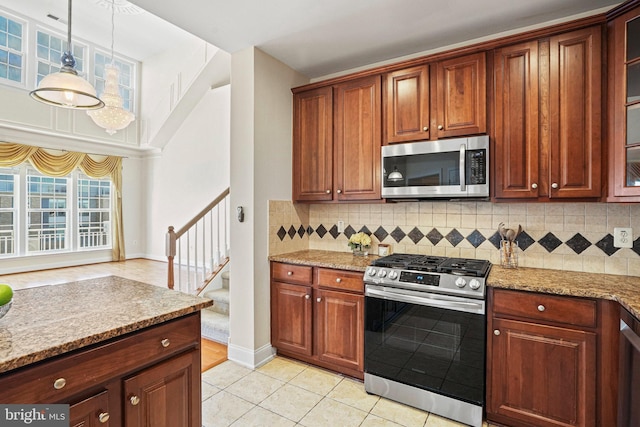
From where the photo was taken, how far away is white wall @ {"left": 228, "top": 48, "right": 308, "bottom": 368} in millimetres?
2768

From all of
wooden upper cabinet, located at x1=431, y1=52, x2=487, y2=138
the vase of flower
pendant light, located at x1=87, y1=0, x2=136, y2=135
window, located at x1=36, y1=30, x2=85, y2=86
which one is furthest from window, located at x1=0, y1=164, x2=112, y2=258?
wooden upper cabinet, located at x1=431, y1=52, x2=487, y2=138

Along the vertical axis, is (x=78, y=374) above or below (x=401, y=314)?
above

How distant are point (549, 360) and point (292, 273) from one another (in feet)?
6.01

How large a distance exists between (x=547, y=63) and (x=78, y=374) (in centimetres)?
293

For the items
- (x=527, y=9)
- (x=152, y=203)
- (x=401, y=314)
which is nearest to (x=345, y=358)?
(x=401, y=314)

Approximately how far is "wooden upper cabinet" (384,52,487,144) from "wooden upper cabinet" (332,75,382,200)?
0.37 feet

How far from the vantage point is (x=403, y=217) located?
2.92 meters

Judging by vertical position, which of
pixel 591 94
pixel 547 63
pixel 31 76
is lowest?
pixel 591 94

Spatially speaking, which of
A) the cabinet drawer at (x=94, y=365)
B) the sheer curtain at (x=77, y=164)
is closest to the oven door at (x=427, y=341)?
the cabinet drawer at (x=94, y=365)

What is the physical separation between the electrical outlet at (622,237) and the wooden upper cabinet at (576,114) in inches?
15.8

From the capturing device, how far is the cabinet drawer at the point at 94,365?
975mm

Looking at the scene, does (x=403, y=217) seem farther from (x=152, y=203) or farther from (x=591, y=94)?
(x=152, y=203)

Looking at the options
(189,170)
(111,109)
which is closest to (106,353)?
(111,109)

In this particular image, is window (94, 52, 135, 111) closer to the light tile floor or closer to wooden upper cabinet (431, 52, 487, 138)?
the light tile floor
